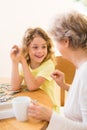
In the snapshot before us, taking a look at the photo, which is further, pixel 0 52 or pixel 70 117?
pixel 0 52

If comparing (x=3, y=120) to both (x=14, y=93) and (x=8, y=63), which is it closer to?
(x=14, y=93)

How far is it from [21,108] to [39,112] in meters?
0.07

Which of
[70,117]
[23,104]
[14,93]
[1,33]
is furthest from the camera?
[1,33]

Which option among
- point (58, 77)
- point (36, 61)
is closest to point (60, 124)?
point (58, 77)

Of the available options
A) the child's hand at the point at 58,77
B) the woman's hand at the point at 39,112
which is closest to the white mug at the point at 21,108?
the woman's hand at the point at 39,112

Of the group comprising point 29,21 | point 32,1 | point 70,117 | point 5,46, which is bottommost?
point 70,117

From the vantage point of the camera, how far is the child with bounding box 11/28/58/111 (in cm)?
147

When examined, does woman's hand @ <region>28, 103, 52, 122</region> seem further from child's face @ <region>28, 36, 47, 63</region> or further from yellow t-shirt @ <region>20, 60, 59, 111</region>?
child's face @ <region>28, 36, 47, 63</region>

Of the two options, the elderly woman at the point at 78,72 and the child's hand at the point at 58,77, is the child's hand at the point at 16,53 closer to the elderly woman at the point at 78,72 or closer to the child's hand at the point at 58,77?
the child's hand at the point at 58,77

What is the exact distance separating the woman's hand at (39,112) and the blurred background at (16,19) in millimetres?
1597

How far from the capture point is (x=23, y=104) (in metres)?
0.96

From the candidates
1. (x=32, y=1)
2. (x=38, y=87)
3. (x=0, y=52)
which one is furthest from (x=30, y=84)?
(x=32, y=1)

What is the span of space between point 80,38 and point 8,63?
1709 mm

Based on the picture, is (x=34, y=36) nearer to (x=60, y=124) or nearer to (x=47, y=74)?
(x=47, y=74)
